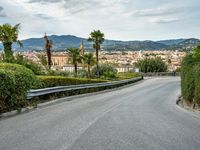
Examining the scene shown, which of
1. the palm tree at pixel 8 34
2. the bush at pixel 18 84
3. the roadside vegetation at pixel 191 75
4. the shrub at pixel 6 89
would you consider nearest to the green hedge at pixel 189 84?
the roadside vegetation at pixel 191 75

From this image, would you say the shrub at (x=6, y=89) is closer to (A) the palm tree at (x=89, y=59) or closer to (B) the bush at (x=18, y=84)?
(B) the bush at (x=18, y=84)

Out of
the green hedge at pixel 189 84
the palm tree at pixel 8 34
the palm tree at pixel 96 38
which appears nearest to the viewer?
the green hedge at pixel 189 84

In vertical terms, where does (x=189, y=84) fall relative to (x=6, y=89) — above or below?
below

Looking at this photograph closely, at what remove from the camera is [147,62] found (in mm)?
127000

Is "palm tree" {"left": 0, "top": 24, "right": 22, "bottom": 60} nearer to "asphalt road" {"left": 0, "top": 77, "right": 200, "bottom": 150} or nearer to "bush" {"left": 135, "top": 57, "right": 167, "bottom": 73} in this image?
Result: "asphalt road" {"left": 0, "top": 77, "right": 200, "bottom": 150}

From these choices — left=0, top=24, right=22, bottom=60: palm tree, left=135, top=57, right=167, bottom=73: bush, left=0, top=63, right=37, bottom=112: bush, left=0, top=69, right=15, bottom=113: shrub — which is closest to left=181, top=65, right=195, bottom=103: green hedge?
left=0, top=63, right=37, bottom=112: bush

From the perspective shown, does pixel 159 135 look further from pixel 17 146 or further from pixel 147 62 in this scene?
pixel 147 62

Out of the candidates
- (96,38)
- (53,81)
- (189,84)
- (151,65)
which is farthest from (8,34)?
(151,65)

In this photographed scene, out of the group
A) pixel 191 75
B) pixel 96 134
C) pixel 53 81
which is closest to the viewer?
pixel 96 134

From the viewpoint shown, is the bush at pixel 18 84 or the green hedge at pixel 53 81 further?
the green hedge at pixel 53 81

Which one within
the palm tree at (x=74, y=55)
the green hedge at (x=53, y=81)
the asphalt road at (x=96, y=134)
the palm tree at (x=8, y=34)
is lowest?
the asphalt road at (x=96, y=134)

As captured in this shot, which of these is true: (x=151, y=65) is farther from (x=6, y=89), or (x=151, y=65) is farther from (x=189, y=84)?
(x=6, y=89)

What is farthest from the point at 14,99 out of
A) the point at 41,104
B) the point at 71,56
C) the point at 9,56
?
the point at 71,56

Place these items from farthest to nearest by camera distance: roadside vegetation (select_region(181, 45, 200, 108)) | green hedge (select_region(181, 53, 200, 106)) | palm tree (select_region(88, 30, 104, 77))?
1. palm tree (select_region(88, 30, 104, 77))
2. roadside vegetation (select_region(181, 45, 200, 108))
3. green hedge (select_region(181, 53, 200, 106))
